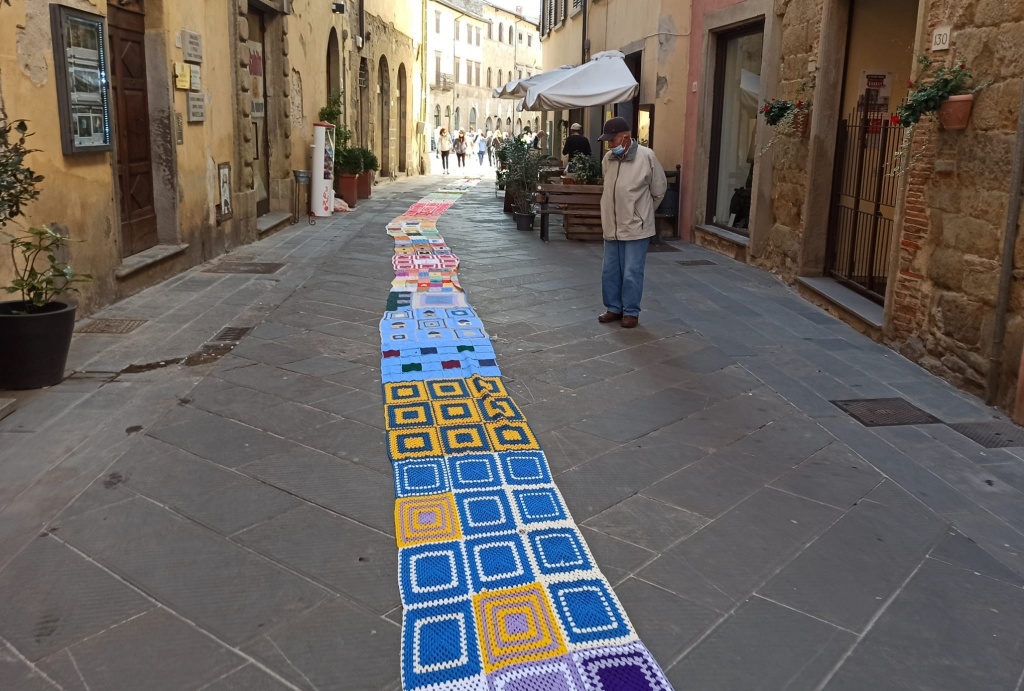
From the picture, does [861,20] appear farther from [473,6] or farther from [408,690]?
[473,6]

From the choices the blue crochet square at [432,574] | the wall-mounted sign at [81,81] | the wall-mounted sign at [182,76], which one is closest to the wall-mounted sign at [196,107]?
the wall-mounted sign at [182,76]

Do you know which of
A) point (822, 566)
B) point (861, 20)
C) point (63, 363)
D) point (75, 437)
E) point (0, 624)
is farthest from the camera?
point (861, 20)

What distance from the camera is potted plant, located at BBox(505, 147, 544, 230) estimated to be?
13.0 meters

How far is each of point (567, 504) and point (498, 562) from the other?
62cm

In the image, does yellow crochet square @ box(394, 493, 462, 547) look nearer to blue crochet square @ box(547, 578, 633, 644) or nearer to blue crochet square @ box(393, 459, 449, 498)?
blue crochet square @ box(393, 459, 449, 498)

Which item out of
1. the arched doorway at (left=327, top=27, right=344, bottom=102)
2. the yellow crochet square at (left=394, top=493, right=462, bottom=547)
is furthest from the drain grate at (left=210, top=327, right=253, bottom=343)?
the arched doorway at (left=327, top=27, right=344, bottom=102)

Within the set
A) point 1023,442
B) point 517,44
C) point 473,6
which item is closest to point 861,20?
point 1023,442

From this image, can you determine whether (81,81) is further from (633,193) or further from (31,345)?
(633,193)

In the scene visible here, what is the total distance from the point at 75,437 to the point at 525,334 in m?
3.15

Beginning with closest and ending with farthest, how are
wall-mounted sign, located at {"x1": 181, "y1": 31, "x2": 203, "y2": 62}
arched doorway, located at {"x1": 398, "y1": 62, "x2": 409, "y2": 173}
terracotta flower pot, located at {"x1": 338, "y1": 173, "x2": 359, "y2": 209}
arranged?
wall-mounted sign, located at {"x1": 181, "y1": 31, "x2": 203, "y2": 62} → terracotta flower pot, located at {"x1": 338, "y1": 173, "x2": 359, "y2": 209} → arched doorway, located at {"x1": 398, "y1": 62, "x2": 409, "y2": 173}

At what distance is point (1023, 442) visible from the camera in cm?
452

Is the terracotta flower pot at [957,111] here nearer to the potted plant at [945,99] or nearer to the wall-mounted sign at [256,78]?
the potted plant at [945,99]

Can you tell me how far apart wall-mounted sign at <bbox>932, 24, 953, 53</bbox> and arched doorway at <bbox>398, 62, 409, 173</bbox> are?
20986 mm

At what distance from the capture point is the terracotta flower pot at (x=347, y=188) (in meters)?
16.2
